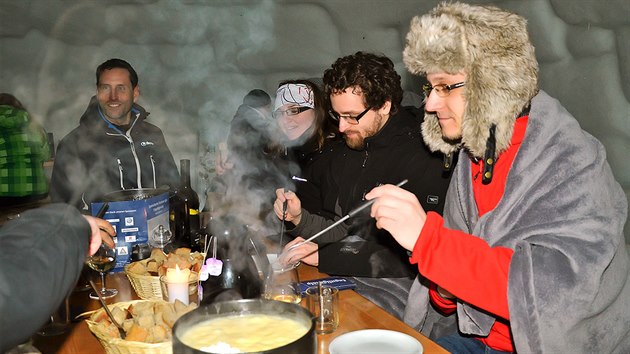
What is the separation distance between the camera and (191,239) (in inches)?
109

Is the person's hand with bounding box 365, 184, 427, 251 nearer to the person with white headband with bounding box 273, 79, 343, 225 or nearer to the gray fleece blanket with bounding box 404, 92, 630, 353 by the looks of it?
the gray fleece blanket with bounding box 404, 92, 630, 353

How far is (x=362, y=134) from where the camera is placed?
310 centimetres

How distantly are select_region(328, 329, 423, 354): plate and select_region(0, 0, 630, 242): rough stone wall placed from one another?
3.59 meters

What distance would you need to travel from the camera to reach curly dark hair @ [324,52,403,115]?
3.02 metres

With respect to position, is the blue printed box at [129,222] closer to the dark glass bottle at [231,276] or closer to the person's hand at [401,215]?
the dark glass bottle at [231,276]

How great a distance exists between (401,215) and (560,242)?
0.49 metres

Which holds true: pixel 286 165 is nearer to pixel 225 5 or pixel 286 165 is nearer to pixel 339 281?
pixel 339 281

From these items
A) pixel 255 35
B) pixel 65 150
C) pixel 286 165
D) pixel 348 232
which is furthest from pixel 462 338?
pixel 255 35

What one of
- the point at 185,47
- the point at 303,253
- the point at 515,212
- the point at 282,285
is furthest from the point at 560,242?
the point at 185,47

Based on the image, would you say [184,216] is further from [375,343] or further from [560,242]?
[560,242]

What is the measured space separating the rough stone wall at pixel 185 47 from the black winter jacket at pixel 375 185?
1.99 metres

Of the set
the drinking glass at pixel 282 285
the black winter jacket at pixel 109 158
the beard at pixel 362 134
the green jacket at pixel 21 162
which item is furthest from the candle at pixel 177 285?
the green jacket at pixel 21 162

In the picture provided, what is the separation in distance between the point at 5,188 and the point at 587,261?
4.44m

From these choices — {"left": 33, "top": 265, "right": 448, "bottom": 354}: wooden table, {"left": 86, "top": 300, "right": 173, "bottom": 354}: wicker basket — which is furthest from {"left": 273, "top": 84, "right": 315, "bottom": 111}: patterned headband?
{"left": 86, "top": 300, "right": 173, "bottom": 354}: wicker basket
